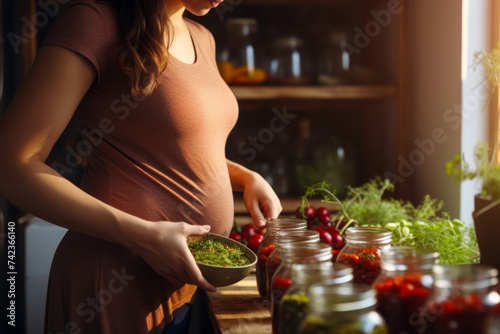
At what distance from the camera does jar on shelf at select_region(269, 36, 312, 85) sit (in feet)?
8.46

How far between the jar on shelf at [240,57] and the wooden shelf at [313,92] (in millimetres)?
70

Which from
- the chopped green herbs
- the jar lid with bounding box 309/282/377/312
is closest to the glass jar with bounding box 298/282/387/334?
the jar lid with bounding box 309/282/377/312

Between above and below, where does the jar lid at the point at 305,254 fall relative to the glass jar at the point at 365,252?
above

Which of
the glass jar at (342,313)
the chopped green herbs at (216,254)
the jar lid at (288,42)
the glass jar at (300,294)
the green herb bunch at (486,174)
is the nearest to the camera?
the glass jar at (342,313)

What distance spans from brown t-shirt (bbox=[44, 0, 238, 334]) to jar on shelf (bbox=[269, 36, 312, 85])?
123cm

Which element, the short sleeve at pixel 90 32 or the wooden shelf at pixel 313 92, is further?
the wooden shelf at pixel 313 92

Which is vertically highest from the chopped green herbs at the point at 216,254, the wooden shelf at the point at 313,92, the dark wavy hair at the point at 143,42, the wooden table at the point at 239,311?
the dark wavy hair at the point at 143,42

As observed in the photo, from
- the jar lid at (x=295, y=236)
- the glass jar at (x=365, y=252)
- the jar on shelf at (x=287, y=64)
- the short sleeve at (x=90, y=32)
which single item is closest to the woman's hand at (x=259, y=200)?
the jar lid at (x=295, y=236)

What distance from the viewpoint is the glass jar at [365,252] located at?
1.15m

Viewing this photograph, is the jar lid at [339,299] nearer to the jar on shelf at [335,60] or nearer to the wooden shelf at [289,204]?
the wooden shelf at [289,204]

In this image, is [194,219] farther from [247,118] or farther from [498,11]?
[247,118]

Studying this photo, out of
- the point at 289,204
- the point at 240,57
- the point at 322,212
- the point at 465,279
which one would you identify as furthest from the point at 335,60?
the point at 465,279

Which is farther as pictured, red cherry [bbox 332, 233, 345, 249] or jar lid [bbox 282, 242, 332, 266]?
red cherry [bbox 332, 233, 345, 249]

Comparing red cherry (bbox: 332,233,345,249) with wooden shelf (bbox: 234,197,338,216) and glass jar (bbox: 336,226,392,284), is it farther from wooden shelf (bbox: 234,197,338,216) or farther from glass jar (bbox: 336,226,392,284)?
wooden shelf (bbox: 234,197,338,216)
